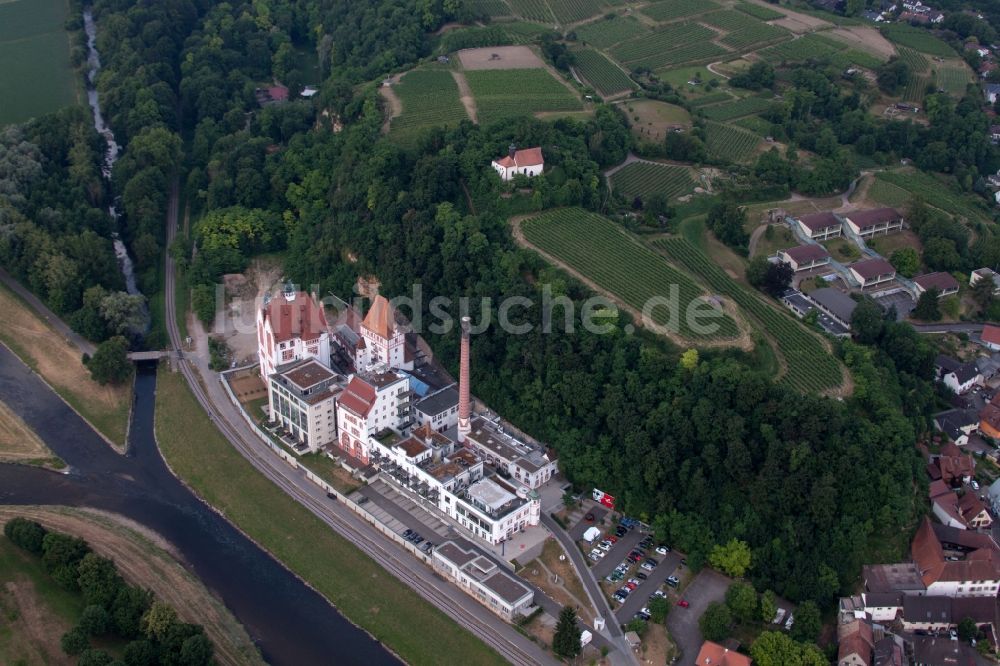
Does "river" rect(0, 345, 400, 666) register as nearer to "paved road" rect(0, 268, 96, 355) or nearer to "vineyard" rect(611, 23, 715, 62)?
"paved road" rect(0, 268, 96, 355)

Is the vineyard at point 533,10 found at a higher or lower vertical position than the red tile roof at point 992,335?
higher

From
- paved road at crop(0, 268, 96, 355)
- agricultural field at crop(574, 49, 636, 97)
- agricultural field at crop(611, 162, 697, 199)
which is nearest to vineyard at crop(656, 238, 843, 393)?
agricultural field at crop(611, 162, 697, 199)

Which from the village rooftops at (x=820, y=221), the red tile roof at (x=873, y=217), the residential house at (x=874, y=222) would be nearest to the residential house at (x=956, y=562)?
the village rooftops at (x=820, y=221)

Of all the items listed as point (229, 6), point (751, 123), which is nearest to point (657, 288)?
point (751, 123)

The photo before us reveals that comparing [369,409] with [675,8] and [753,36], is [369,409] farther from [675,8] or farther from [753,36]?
[675,8]

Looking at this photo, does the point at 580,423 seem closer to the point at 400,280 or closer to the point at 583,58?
the point at 400,280

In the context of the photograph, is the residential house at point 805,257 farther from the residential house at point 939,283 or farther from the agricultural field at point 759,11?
the agricultural field at point 759,11
